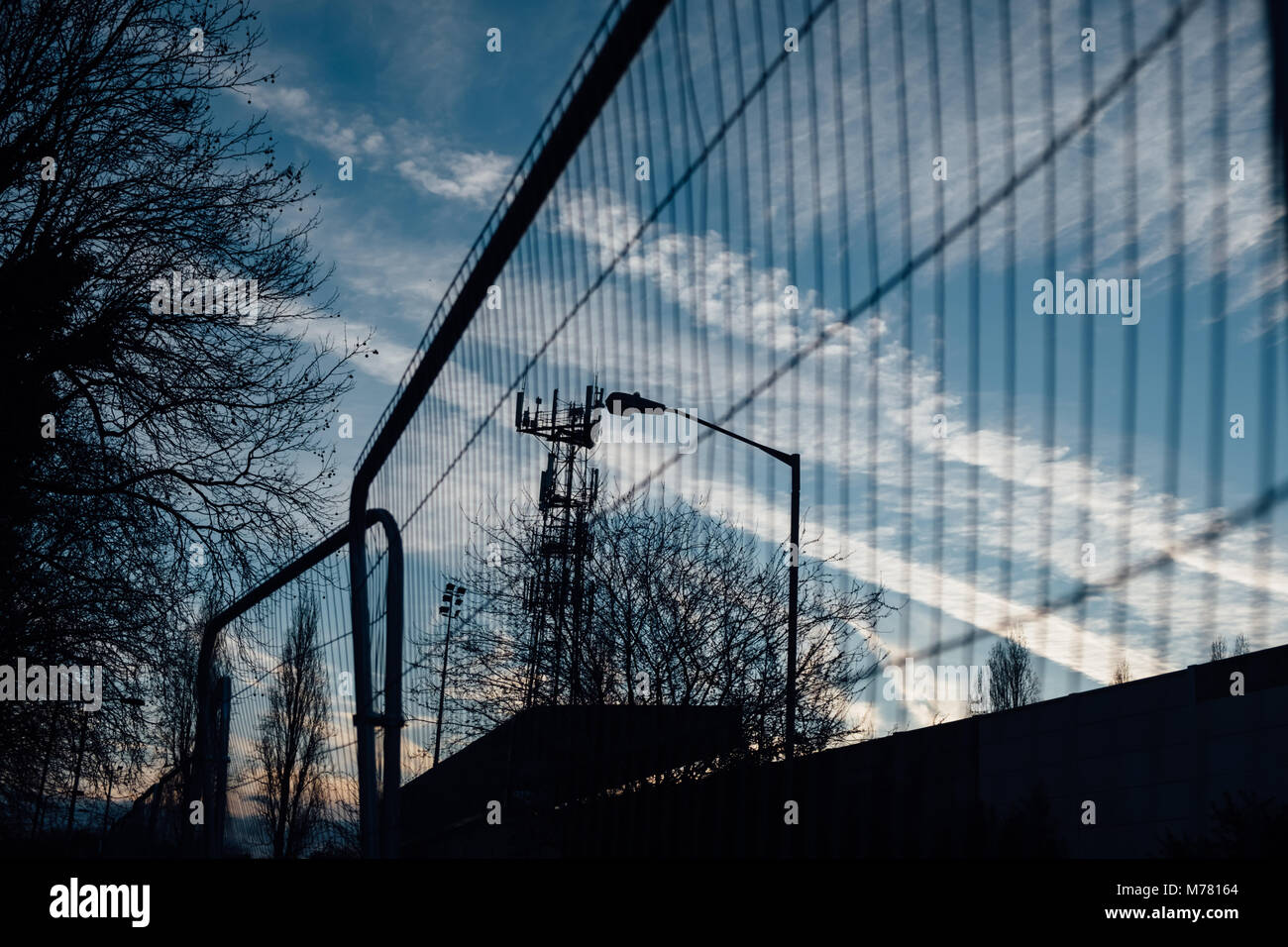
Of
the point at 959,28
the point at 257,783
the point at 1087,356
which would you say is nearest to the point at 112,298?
the point at 959,28

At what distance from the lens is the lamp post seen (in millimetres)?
13750

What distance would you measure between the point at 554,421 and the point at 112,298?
467 centimetres

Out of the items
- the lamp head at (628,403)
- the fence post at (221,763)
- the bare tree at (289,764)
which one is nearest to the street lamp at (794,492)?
the lamp head at (628,403)

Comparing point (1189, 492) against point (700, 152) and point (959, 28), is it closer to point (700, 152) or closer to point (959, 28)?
point (959, 28)

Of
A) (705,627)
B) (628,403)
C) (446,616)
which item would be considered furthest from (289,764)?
(628,403)

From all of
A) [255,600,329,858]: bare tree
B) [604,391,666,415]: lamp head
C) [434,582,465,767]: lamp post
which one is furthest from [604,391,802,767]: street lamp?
[255,600,329,858]: bare tree

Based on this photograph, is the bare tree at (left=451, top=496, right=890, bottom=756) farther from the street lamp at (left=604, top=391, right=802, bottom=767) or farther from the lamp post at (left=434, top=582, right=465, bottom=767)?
the lamp post at (left=434, top=582, right=465, bottom=767)

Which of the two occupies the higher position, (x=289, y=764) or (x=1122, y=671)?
(x=1122, y=671)

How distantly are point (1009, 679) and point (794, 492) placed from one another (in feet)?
6.66

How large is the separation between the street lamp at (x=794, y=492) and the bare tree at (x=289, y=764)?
43623 millimetres

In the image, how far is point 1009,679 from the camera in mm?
4797

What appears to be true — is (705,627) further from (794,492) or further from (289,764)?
(289,764)

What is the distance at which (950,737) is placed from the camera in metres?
5.26

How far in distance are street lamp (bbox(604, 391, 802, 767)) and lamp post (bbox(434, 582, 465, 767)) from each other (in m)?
5.39
